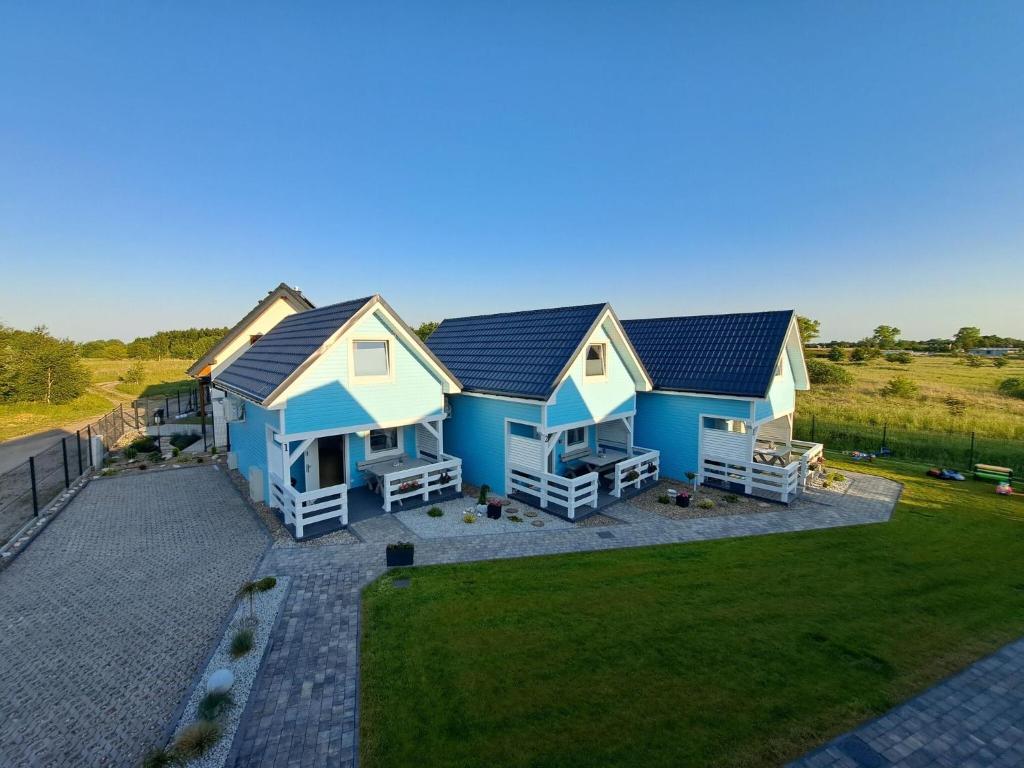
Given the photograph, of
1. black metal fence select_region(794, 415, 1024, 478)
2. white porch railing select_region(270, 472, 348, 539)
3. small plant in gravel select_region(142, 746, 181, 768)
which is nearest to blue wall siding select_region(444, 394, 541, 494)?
white porch railing select_region(270, 472, 348, 539)

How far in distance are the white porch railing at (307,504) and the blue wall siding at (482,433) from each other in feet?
15.8

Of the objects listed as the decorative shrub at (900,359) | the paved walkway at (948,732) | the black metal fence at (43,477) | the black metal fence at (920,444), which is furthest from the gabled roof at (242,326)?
the decorative shrub at (900,359)

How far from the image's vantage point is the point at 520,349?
1584 cm

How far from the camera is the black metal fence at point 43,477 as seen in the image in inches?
494

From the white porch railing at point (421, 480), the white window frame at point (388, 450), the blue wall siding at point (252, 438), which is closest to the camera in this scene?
the white porch railing at point (421, 480)

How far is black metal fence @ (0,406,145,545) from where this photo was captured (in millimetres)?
12547

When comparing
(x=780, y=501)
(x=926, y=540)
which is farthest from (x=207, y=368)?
(x=926, y=540)

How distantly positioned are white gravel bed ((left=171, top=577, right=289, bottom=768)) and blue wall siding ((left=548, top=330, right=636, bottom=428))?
Answer: 8.36 m

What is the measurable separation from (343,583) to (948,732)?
978cm

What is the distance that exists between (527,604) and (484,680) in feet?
6.88

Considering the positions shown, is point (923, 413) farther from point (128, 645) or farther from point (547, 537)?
point (128, 645)

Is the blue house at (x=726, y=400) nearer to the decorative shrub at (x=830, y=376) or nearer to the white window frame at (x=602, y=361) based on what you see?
the white window frame at (x=602, y=361)

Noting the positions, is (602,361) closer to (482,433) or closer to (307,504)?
(482,433)

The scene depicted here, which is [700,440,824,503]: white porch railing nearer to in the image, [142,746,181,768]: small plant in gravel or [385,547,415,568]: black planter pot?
[385,547,415,568]: black planter pot
